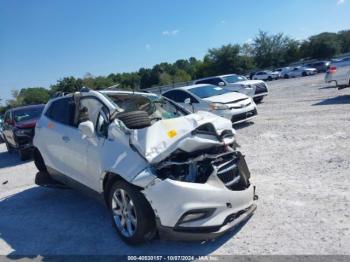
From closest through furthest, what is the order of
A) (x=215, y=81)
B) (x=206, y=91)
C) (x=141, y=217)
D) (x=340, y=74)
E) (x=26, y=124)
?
1. (x=141, y=217)
2. (x=26, y=124)
3. (x=206, y=91)
4. (x=340, y=74)
5. (x=215, y=81)

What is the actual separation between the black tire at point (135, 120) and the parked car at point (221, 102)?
19.2 ft

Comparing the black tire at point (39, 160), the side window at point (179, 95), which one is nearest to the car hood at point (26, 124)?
the side window at point (179, 95)

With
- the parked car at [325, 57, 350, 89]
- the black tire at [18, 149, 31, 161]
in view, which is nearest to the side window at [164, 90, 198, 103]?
the black tire at [18, 149, 31, 161]

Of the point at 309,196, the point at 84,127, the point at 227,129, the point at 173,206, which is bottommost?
the point at 309,196

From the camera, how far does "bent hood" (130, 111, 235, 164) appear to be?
4047mm

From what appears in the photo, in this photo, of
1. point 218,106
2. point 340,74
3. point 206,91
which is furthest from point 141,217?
point 340,74

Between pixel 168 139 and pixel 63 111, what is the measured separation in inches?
104

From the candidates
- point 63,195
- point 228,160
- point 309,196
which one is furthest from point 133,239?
point 63,195

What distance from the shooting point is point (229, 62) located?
74062 mm

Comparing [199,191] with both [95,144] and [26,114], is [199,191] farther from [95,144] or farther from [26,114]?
[26,114]

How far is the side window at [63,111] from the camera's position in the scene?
577 centimetres

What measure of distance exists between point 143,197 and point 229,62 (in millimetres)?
72650

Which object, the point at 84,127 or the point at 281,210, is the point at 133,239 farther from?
the point at 281,210

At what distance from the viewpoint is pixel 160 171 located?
3.98 meters
